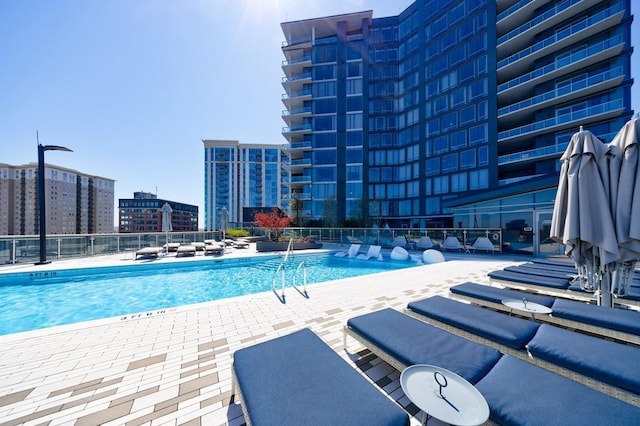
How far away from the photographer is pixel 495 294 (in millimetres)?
3635

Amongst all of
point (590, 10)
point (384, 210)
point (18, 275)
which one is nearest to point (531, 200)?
point (384, 210)

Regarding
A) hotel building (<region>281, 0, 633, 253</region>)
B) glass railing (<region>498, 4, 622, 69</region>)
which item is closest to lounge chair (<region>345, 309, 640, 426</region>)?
hotel building (<region>281, 0, 633, 253</region>)

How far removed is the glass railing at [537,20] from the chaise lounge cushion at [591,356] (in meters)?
27.7

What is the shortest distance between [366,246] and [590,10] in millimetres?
24389

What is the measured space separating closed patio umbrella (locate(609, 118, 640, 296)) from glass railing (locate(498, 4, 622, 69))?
80.7 ft

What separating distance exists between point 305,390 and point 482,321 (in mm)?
2176

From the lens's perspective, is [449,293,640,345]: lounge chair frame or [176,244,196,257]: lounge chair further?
[176,244,196,257]: lounge chair

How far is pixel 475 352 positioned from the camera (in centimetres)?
195

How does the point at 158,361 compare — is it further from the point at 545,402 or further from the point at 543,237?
the point at 543,237

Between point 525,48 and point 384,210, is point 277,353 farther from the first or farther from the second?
point 525,48

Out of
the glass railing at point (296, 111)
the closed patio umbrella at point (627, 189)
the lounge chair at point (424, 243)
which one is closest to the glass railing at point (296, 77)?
the glass railing at point (296, 111)

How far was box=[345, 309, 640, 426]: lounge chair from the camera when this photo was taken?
1312mm

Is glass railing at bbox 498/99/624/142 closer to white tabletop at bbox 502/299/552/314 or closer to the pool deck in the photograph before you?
white tabletop at bbox 502/299/552/314

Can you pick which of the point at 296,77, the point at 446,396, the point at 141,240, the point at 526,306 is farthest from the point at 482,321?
the point at 296,77
